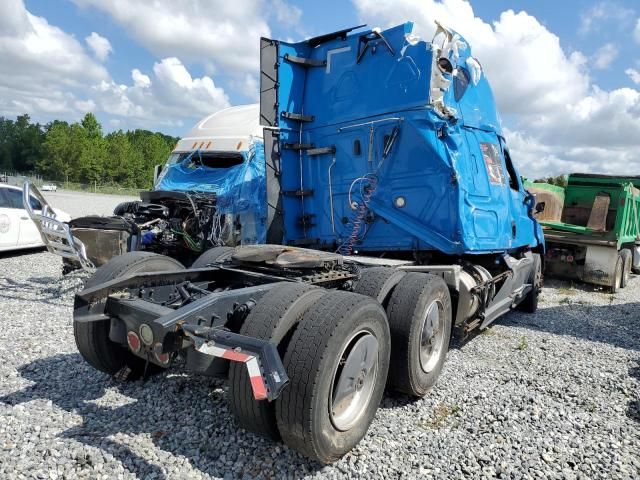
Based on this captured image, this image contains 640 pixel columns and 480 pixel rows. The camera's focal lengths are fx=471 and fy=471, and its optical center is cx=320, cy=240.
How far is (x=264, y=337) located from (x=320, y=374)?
0.39 meters

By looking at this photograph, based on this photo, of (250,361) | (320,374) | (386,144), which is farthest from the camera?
(386,144)

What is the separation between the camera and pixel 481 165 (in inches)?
213

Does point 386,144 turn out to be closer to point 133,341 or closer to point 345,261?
point 345,261

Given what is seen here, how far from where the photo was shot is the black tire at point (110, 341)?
11.5ft

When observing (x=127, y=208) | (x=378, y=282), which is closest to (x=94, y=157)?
(x=127, y=208)

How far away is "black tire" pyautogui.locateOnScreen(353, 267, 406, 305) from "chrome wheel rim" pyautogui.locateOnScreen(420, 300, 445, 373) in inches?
14.3

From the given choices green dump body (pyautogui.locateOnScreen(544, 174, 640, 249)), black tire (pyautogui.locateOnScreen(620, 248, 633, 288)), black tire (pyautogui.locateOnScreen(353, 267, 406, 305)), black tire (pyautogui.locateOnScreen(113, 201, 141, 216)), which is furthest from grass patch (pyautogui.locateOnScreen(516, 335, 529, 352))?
black tire (pyautogui.locateOnScreen(620, 248, 633, 288))

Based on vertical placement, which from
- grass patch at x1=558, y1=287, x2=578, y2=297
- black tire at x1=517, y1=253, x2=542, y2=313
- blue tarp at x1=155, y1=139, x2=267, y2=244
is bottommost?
grass patch at x1=558, y1=287, x2=578, y2=297

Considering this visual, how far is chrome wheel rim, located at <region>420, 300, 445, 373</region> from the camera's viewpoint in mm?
3957

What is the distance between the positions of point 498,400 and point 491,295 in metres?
1.95

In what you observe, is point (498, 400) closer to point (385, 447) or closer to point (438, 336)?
point (438, 336)

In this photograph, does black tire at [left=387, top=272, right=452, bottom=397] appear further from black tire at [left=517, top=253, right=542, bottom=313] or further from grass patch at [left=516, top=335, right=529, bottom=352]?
black tire at [left=517, top=253, right=542, bottom=313]

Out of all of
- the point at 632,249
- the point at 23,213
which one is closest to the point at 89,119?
the point at 23,213

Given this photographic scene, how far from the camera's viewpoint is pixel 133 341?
9.91ft
